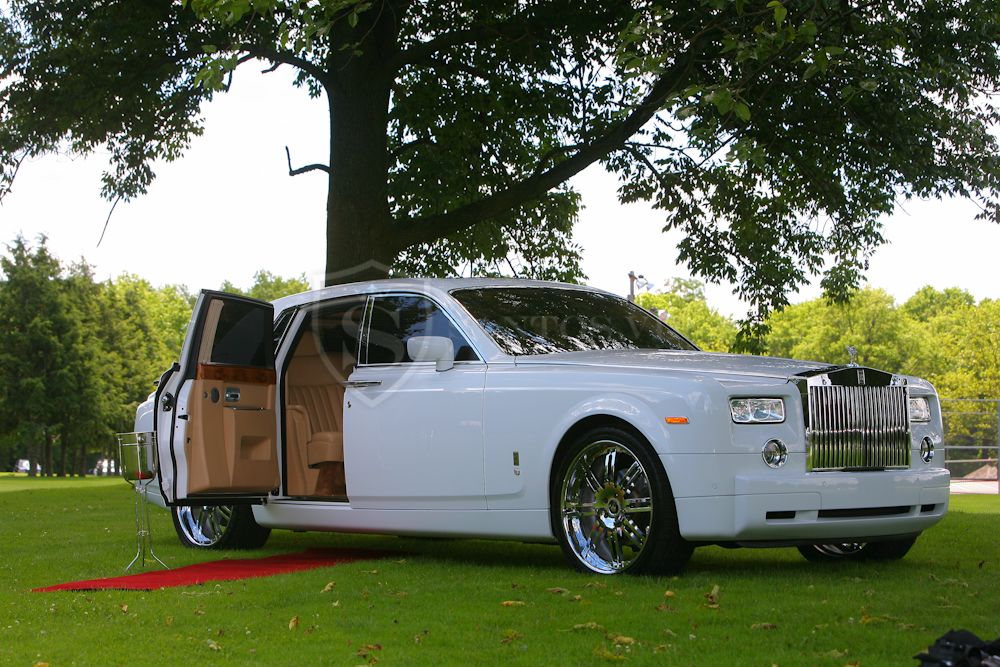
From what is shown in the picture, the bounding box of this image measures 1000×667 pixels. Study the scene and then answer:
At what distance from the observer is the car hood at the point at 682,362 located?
24.7 ft

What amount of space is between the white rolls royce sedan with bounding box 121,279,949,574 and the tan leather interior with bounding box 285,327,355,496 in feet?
0.06

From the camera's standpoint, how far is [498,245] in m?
22.0

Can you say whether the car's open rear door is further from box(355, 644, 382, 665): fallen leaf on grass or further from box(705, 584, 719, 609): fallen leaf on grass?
box(705, 584, 719, 609): fallen leaf on grass

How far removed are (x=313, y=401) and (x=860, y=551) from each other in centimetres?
428

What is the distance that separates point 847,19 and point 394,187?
7.23m

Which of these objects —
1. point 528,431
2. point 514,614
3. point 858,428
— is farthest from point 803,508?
point 514,614

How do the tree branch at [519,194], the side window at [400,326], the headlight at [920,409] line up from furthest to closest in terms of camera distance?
1. the tree branch at [519,194]
2. the side window at [400,326]
3. the headlight at [920,409]

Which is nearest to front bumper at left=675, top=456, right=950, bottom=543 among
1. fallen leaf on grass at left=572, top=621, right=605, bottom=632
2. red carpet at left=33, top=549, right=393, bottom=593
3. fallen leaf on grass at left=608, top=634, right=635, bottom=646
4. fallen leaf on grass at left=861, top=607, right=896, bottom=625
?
fallen leaf on grass at left=861, top=607, right=896, bottom=625

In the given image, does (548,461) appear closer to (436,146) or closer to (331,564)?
(331,564)

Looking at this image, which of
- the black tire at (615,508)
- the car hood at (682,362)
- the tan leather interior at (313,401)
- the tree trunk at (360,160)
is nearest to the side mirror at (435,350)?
the car hood at (682,362)

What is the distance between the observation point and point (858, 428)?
25.1ft

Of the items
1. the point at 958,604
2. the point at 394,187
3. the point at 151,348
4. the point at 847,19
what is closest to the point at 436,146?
the point at 394,187

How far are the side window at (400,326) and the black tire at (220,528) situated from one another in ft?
6.11

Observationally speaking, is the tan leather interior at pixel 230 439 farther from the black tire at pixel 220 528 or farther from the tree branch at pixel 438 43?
the tree branch at pixel 438 43
